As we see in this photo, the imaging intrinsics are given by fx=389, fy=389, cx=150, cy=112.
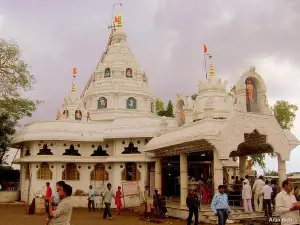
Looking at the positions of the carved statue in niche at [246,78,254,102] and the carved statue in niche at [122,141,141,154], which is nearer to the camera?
the carved statue in niche at [246,78,254,102]

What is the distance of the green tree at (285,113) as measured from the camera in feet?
120

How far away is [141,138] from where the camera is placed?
23.8 meters

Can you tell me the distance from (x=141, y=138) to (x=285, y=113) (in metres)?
18.6

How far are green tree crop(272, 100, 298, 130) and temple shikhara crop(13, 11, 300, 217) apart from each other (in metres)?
5.32

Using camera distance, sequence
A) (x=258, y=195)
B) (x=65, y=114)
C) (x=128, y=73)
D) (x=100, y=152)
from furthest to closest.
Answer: (x=65, y=114) < (x=128, y=73) < (x=100, y=152) < (x=258, y=195)

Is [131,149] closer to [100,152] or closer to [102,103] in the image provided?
[100,152]

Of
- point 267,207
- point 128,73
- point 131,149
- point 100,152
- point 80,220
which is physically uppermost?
point 128,73

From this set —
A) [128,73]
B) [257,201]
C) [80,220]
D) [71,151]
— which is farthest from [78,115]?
[257,201]

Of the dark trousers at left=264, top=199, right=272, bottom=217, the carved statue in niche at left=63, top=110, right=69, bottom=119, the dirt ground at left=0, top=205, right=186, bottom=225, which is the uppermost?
the carved statue in niche at left=63, top=110, right=69, bottom=119

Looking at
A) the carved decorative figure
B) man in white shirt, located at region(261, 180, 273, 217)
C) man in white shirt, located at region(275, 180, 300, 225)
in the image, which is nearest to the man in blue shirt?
man in white shirt, located at region(275, 180, 300, 225)

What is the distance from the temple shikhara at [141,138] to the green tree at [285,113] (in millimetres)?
5324

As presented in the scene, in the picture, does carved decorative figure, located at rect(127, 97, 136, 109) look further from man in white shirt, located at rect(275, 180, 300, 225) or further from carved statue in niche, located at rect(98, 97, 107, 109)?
man in white shirt, located at rect(275, 180, 300, 225)

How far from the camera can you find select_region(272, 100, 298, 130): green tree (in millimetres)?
36562

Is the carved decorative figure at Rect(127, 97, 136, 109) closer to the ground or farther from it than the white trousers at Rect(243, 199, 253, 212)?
farther from it
